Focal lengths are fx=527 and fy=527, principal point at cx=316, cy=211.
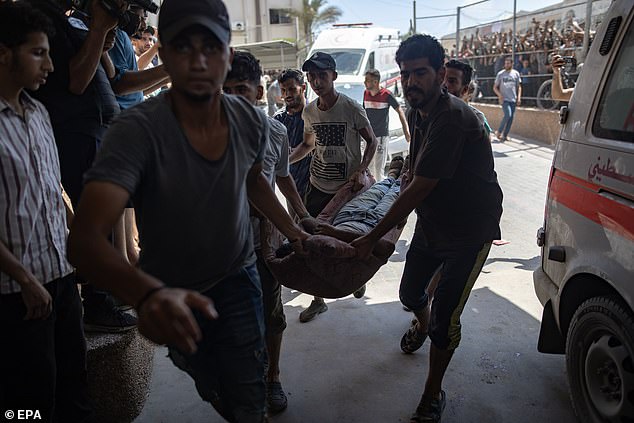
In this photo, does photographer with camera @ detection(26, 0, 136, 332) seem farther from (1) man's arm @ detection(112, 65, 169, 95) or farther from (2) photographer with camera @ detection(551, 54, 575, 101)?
(2) photographer with camera @ detection(551, 54, 575, 101)

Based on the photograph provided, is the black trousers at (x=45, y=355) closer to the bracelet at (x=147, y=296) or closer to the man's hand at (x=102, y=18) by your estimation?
the bracelet at (x=147, y=296)

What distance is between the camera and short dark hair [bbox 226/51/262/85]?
2504 millimetres

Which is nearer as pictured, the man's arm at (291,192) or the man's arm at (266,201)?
the man's arm at (266,201)

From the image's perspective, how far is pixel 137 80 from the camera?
2986 millimetres

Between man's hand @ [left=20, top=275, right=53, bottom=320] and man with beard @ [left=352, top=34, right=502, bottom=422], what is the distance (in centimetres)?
134

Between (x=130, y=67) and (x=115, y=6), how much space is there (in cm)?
92

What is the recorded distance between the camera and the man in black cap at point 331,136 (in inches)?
152

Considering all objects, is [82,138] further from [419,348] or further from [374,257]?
[419,348]

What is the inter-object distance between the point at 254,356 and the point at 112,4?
67.5 inches

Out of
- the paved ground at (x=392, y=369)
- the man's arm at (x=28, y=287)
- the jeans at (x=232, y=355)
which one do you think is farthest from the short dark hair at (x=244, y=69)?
the paved ground at (x=392, y=369)

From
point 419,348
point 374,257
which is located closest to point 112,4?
point 374,257

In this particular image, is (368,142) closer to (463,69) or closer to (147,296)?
(463,69)

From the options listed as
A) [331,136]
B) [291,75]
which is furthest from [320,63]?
[331,136]

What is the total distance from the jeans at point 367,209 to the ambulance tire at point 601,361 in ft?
3.78
